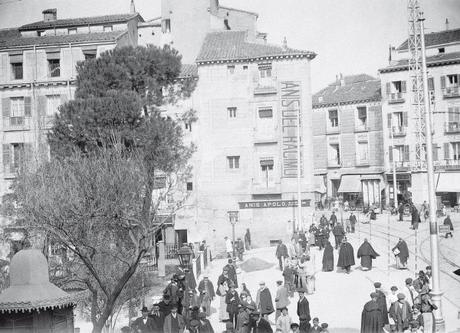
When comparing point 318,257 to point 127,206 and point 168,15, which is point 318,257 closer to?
point 127,206

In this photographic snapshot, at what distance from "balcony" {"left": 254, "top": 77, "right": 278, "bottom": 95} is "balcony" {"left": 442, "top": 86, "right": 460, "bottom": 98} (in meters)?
14.4

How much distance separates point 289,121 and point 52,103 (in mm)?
13362

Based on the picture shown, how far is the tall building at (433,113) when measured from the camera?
43.5 metres

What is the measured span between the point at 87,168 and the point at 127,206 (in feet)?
6.22

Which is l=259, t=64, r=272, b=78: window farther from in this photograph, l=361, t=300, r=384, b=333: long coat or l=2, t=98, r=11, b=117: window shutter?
l=361, t=300, r=384, b=333: long coat

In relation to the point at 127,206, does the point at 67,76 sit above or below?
above

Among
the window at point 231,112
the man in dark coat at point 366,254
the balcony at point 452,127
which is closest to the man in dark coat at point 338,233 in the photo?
the man in dark coat at point 366,254

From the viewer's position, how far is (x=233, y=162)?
37.4m

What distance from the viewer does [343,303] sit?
19188 mm

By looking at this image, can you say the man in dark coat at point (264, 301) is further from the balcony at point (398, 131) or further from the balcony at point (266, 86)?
the balcony at point (398, 131)

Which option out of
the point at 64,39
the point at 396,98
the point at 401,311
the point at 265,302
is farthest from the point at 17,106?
the point at 401,311

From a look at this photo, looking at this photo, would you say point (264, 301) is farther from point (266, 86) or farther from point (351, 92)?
point (351, 92)

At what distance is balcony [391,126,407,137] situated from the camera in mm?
47406

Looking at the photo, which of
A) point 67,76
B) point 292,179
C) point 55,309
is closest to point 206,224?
point 292,179
